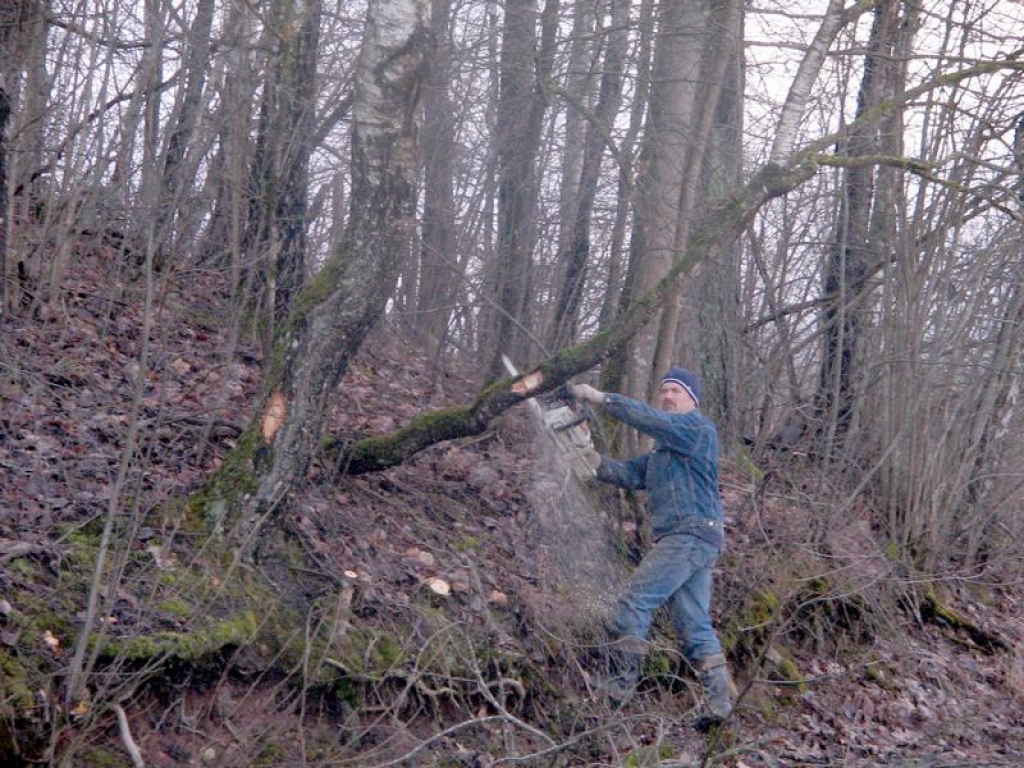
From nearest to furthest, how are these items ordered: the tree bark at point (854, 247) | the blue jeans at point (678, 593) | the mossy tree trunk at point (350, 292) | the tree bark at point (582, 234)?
the mossy tree trunk at point (350, 292) < the blue jeans at point (678, 593) < the tree bark at point (854, 247) < the tree bark at point (582, 234)

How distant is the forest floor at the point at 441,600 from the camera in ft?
17.7

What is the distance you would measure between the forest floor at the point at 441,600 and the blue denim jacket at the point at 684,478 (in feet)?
2.48

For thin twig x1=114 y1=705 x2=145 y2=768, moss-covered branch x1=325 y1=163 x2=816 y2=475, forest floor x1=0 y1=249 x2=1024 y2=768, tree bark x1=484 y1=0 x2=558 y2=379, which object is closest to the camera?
thin twig x1=114 y1=705 x2=145 y2=768

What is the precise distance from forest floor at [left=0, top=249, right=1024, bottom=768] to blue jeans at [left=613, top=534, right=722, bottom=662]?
34 cm

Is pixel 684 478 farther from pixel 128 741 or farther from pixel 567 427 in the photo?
pixel 128 741

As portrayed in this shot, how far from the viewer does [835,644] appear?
8766 mm

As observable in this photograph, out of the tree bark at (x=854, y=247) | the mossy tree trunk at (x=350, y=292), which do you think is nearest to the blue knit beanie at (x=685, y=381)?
the mossy tree trunk at (x=350, y=292)

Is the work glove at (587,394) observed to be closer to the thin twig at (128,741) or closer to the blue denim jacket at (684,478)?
the blue denim jacket at (684,478)

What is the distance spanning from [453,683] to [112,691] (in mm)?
2060

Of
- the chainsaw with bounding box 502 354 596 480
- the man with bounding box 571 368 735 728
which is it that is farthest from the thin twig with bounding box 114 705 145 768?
the chainsaw with bounding box 502 354 596 480

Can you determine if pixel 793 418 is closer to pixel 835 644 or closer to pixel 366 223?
pixel 835 644

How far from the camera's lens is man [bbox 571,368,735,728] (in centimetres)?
675

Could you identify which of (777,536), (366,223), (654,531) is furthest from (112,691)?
(777,536)

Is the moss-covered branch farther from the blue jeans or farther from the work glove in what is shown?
the blue jeans
